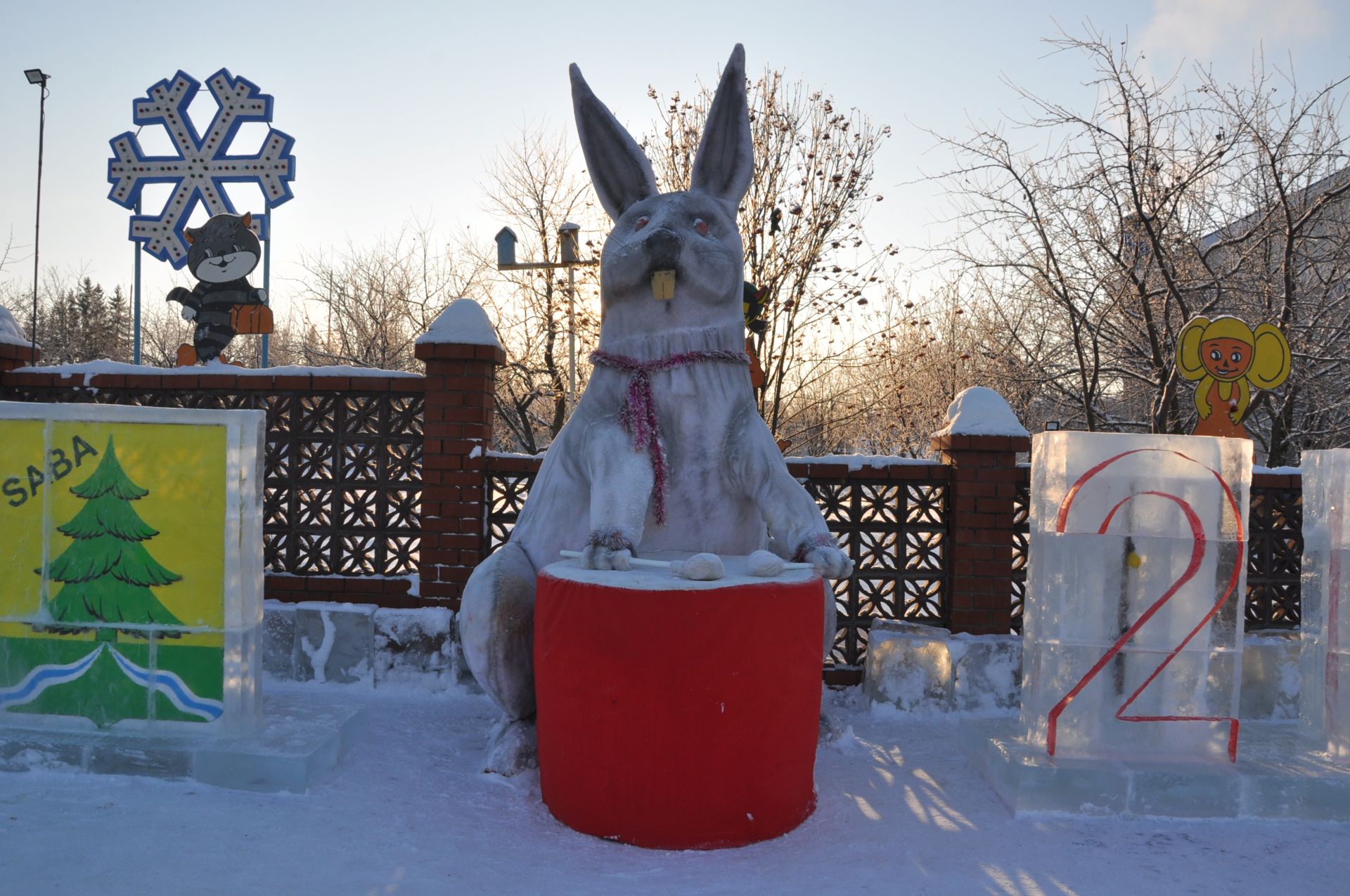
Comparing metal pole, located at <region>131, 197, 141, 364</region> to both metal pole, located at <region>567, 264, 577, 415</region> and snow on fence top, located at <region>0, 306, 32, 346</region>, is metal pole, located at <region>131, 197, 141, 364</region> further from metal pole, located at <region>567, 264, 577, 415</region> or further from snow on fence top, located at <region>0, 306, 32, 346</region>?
metal pole, located at <region>567, 264, 577, 415</region>

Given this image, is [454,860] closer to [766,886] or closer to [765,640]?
[766,886]

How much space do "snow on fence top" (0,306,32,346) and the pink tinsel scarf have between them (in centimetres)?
391

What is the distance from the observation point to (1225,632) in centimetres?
338

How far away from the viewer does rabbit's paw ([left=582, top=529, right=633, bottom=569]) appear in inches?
117

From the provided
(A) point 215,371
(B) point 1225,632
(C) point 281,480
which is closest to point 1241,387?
(B) point 1225,632

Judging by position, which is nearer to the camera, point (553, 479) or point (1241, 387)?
point (553, 479)

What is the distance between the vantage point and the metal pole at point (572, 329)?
1015cm

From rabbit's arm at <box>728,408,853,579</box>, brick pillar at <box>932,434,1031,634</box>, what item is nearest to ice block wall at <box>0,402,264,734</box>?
rabbit's arm at <box>728,408,853,579</box>

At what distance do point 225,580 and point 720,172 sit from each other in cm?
238

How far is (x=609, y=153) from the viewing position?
11.8 ft

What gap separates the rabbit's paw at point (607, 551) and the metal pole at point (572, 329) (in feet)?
22.6

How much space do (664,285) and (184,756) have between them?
2.32m

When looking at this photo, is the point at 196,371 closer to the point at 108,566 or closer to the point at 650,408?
the point at 108,566

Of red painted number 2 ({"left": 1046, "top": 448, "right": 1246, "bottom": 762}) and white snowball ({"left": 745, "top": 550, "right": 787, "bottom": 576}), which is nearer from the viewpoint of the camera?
white snowball ({"left": 745, "top": 550, "right": 787, "bottom": 576})
